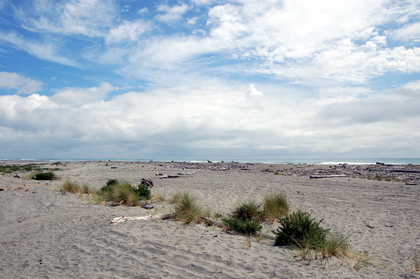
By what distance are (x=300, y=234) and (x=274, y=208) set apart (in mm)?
3433

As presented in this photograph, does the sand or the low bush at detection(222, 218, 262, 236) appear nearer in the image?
the sand

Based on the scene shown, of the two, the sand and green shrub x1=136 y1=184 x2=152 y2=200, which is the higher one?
green shrub x1=136 y1=184 x2=152 y2=200

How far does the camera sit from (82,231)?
7.31 m

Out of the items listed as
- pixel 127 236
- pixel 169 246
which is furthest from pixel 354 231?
pixel 127 236

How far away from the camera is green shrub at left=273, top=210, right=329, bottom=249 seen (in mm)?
6270

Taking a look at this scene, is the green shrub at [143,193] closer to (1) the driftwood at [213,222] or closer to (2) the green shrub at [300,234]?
(1) the driftwood at [213,222]

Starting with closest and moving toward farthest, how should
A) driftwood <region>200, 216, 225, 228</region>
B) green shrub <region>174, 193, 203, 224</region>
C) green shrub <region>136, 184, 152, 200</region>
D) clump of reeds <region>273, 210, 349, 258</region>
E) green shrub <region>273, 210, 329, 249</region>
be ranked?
clump of reeds <region>273, 210, 349, 258</region>
green shrub <region>273, 210, 329, 249</region>
driftwood <region>200, 216, 225, 228</region>
green shrub <region>174, 193, 203, 224</region>
green shrub <region>136, 184, 152, 200</region>

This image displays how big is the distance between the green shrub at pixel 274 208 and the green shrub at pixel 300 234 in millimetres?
2581

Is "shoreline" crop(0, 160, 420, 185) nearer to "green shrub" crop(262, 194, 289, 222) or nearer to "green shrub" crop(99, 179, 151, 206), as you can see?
"green shrub" crop(262, 194, 289, 222)

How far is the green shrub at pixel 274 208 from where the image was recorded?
9703 mm

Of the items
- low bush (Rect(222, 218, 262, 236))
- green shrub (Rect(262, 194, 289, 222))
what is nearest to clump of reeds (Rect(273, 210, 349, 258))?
low bush (Rect(222, 218, 262, 236))

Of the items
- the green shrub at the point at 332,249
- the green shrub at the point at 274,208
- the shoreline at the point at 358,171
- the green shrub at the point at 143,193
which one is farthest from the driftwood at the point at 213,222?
the shoreline at the point at 358,171

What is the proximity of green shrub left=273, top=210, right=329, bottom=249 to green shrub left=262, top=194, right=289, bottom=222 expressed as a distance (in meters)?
2.58

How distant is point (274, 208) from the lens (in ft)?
33.0
